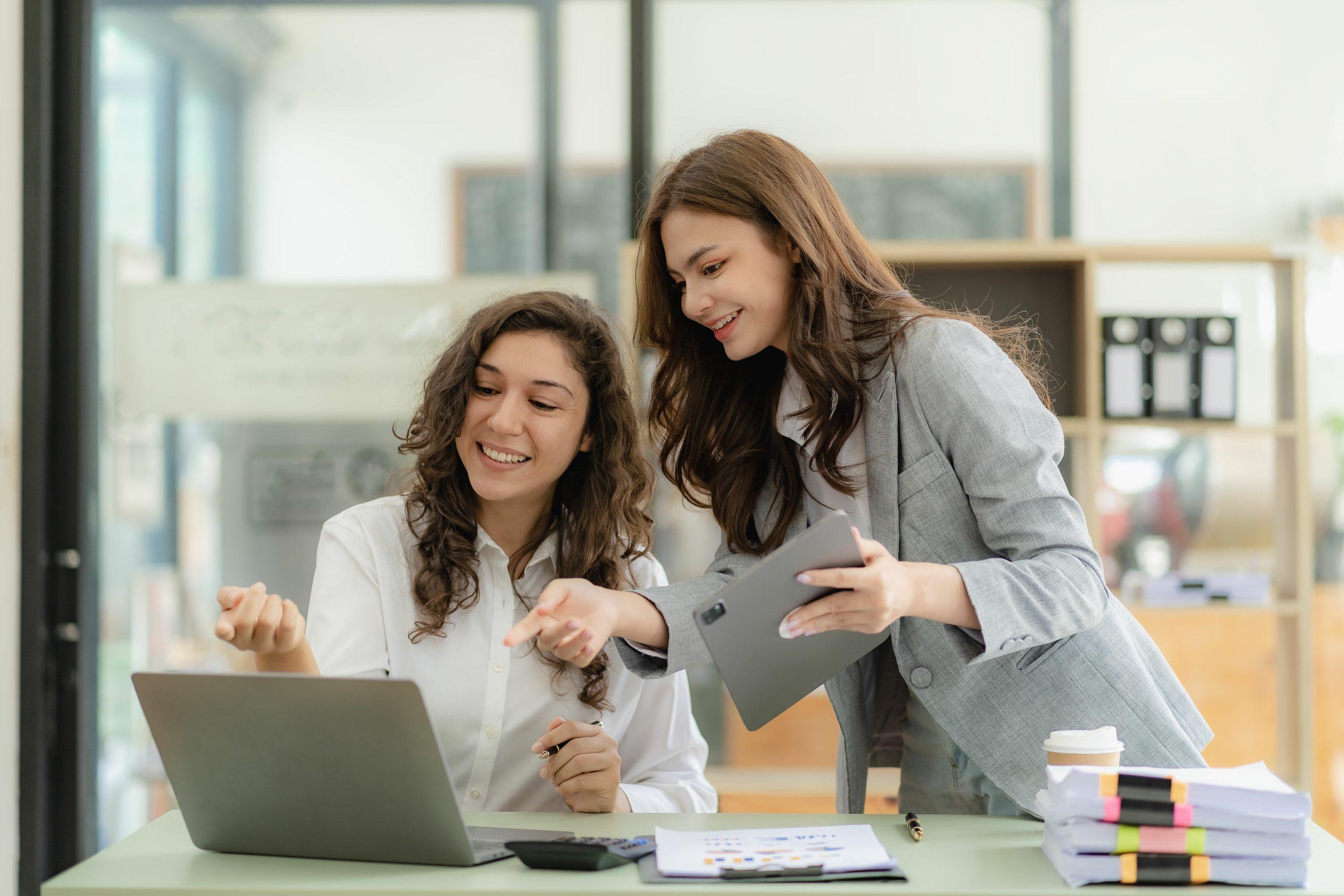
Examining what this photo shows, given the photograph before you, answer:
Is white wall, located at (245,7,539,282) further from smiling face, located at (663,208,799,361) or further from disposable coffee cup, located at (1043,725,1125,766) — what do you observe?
disposable coffee cup, located at (1043,725,1125,766)

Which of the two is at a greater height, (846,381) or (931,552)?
(846,381)

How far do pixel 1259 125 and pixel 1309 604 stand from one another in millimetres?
1195

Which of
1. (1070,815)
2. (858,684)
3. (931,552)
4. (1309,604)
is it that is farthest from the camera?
(1309,604)

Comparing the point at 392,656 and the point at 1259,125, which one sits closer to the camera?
the point at 392,656

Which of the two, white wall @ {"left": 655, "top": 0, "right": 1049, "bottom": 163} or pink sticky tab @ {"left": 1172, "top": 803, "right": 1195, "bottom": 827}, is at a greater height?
white wall @ {"left": 655, "top": 0, "right": 1049, "bottom": 163}

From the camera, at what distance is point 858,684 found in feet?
5.05

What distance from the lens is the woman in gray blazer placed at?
1.27 metres

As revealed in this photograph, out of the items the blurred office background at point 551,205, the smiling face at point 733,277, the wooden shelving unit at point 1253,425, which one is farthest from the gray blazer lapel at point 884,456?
the blurred office background at point 551,205

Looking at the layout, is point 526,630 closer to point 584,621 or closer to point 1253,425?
point 584,621

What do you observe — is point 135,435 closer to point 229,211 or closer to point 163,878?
point 229,211

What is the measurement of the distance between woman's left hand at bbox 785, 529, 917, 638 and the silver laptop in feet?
1.19

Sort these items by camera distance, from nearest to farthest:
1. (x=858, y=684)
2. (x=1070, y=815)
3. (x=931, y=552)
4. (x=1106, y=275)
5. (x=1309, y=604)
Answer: (x=1070, y=815)
(x=931, y=552)
(x=858, y=684)
(x=1309, y=604)
(x=1106, y=275)

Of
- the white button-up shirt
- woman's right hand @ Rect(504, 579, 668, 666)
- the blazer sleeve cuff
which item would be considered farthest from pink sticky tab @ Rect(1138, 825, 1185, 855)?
the white button-up shirt

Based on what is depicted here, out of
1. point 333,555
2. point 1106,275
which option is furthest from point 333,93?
point 1106,275
